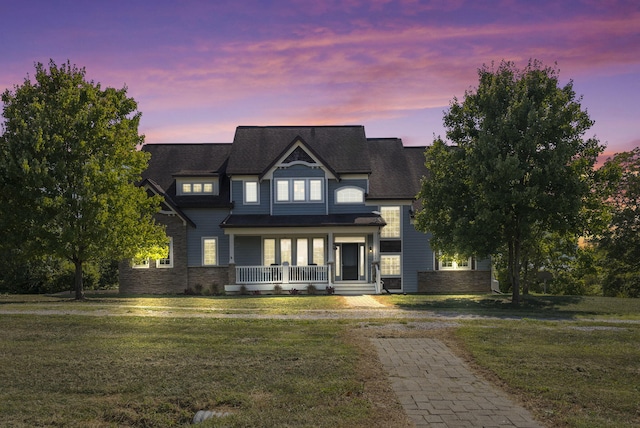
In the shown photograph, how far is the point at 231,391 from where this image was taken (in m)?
8.80

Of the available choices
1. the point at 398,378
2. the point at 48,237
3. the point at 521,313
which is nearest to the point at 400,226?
the point at 521,313

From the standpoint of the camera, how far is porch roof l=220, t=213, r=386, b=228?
31453 millimetres

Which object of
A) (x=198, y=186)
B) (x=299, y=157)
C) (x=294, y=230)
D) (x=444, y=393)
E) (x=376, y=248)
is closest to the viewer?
(x=444, y=393)

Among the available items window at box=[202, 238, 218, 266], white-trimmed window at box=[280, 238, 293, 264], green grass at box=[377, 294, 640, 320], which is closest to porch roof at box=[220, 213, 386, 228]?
white-trimmed window at box=[280, 238, 293, 264]

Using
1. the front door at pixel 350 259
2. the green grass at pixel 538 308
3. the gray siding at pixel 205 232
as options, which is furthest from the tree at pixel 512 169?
the gray siding at pixel 205 232

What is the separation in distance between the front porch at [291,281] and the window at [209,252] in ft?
8.08

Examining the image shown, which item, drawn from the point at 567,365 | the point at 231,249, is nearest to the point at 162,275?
the point at 231,249

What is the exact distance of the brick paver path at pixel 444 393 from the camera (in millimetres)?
7691

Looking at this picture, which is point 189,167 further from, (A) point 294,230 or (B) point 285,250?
(A) point 294,230

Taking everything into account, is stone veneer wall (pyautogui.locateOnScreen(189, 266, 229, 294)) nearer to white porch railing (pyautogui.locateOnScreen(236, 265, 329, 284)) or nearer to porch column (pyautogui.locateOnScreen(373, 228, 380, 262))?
white porch railing (pyautogui.locateOnScreen(236, 265, 329, 284))

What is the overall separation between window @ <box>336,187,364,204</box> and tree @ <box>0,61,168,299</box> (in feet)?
41.0

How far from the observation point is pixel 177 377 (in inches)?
380

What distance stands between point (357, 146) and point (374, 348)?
24369mm

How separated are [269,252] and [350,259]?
4.84 meters
